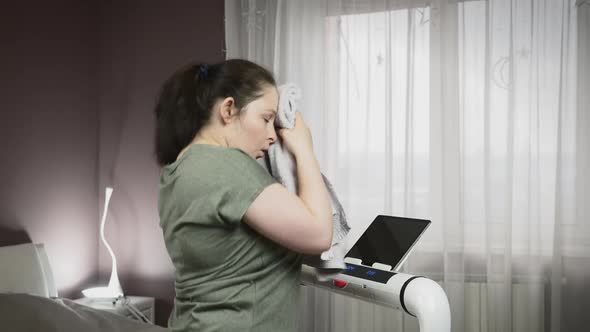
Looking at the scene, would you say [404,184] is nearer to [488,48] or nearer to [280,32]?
[488,48]

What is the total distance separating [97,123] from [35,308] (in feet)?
6.11

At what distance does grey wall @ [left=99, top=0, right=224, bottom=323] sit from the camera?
3.75 m

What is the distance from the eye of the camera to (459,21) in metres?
3.06

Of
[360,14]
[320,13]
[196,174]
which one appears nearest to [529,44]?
[360,14]

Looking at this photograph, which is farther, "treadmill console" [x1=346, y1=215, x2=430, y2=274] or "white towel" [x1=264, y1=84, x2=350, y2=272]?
"treadmill console" [x1=346, y1=215, x2=430, y2=274]

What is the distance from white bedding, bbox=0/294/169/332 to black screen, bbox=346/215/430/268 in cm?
128

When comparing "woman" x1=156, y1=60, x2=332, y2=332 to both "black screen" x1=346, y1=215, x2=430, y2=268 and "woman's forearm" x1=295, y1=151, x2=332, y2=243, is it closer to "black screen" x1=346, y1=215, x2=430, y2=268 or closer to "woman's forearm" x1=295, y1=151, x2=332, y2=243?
"woman's forearm" x1=295, y1=151, x2=332, y2=243

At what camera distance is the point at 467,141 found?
3045 millimetres

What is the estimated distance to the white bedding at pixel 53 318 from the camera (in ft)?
7.04

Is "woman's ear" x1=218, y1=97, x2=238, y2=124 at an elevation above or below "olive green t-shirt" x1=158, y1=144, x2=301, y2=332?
above

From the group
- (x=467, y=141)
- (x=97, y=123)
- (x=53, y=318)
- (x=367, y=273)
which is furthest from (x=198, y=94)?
(x=97, y=123)

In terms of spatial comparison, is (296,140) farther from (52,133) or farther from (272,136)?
(52,133)

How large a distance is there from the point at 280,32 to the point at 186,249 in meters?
2.37

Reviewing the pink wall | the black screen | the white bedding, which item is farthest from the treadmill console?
the pink wall
